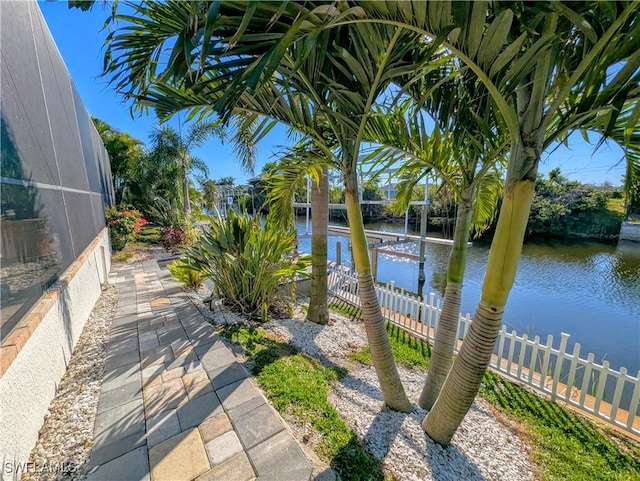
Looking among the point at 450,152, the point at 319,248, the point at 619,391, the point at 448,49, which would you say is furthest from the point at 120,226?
the point at 619,391

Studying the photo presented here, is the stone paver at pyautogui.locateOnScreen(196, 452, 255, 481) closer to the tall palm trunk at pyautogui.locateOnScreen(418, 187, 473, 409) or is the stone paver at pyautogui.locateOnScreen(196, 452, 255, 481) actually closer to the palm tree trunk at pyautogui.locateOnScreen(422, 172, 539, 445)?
the palm tree trunk at pyautogui.locateOnScreen(422, 172, 539, 445)

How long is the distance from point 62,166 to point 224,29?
3.83m

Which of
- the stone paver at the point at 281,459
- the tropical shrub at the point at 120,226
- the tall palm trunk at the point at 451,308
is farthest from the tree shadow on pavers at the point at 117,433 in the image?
the tropical shrub at the point at 120,226

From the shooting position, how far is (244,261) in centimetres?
397

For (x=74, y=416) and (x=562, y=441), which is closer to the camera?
(x=74, y=416)

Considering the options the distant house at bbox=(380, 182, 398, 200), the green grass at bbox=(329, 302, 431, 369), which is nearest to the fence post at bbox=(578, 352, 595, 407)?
the green grass at bbox=(329, 302, 431, 369)

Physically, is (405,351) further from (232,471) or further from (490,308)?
(232,471)

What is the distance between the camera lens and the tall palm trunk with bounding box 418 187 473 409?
8.27 ft

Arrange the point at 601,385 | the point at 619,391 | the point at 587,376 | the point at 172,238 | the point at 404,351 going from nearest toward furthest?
the point at 619,391, the point at 601,385, the point at 587,376, the point at 404,351, the point at 172,238

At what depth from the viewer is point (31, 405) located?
5.72ft

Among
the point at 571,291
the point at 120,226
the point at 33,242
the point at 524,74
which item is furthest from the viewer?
the point at 571,291

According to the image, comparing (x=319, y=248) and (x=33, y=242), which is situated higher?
(x=33, y=242)

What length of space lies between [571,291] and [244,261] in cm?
1308

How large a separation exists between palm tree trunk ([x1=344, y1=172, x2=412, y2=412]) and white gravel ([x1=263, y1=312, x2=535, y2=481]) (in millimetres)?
237
